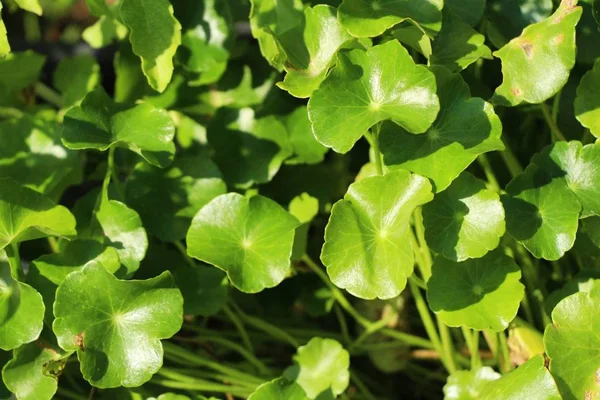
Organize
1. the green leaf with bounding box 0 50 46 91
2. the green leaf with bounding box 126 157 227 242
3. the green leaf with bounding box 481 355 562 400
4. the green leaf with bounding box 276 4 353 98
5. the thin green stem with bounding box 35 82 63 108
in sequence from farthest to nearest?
1. the thin green stem with bounding box 35 82 63 108
2. the green leaf with bounding box 0 50 46 91
3. the green leaf with bounding box 126 157 227 242
4. the green leaf with bounding box 276 4 353 98
5. the green leaf with bounding box 481 355 562 400

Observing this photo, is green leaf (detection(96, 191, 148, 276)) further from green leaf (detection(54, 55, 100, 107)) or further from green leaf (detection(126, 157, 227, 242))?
green leaf (detection(54, 55, 100, 107))

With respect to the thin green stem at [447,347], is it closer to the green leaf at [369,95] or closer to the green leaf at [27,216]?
the green leaf at [369,95]

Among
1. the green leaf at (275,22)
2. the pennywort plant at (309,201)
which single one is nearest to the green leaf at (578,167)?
the pennywort plant at (309,201)

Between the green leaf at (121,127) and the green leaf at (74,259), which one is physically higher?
the green leaf at (121,127)

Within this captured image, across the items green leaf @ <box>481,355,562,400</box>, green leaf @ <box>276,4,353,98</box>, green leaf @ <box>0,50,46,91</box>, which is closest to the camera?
green leaf @ <box>481,355,562,400</box>

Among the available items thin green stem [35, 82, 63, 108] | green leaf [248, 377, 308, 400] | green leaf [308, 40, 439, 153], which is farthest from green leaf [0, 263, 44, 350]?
thin green stem [35, 82, 63, 108]

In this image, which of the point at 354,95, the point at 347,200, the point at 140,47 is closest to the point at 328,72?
the point at 354,95

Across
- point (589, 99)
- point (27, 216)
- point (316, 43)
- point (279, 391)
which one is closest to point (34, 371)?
point (27, 216)

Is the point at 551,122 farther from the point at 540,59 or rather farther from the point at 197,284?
the point at 197,284
